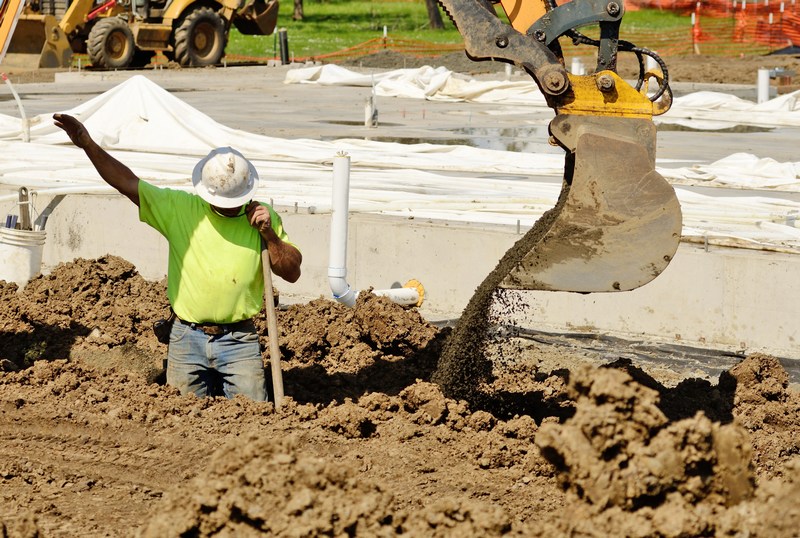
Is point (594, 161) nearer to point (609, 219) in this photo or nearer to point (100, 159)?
point (609, 219)

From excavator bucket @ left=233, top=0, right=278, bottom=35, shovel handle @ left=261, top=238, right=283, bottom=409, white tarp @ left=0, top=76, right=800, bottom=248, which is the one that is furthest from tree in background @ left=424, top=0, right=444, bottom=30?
shovel handle @ left=261, top=238, right=283, bottom=409

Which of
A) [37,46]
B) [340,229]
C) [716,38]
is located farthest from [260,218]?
[716,38]

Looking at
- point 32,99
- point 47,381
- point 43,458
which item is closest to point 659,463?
point 43,458

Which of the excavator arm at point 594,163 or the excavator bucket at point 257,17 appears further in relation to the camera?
the excavator bucket at point 257,17

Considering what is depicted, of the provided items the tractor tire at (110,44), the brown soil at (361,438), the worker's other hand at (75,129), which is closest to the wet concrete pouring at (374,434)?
the brown soil at (361,438)

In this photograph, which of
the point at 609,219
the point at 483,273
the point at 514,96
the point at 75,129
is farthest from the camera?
the point at 514,96

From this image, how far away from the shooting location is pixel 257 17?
2961 cm

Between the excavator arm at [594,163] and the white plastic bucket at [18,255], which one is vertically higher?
the excavator arm at [594,163]

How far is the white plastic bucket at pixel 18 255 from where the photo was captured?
344 inches

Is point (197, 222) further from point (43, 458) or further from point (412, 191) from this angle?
point (412, 191)

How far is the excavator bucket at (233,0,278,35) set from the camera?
29.5m

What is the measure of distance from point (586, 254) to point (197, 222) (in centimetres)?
194

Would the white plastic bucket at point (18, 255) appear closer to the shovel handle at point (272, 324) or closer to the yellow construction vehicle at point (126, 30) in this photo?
the shovel handle at point (272, 324)

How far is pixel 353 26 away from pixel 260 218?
4441cm
